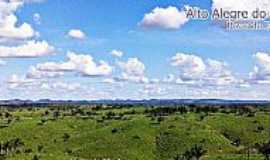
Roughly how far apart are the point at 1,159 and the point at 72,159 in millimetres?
35159

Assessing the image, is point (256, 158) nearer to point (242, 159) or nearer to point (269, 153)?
point (242, 159)

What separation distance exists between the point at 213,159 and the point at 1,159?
3318 inches

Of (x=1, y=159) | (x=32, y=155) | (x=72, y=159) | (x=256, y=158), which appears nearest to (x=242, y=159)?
(x=256, y=158)

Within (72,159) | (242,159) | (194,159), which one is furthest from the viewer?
(194,159)

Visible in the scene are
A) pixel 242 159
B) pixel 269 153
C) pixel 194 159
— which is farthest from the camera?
pixel 194 159

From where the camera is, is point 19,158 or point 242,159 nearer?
point 242,159

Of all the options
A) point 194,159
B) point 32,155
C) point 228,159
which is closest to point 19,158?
point 32,155

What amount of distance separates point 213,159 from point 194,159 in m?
56.9

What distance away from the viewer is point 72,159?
168m

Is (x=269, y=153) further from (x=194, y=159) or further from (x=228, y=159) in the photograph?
(x=194, y=159)

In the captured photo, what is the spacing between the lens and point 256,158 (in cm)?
13612

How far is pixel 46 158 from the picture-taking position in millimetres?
170000

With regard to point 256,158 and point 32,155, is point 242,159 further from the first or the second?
point 32,155

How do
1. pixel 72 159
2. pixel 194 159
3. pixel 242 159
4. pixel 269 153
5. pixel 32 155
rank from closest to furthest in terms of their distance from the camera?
1. pixel 242 159
2. pixel 269 153
3. pixel 72 159
4. pixel 32 155
5. pixel 194 159
